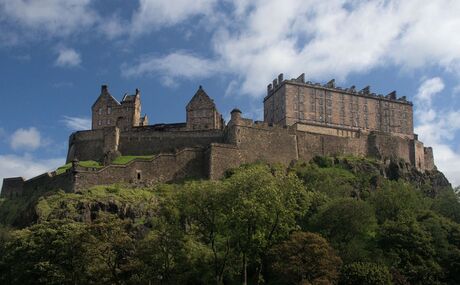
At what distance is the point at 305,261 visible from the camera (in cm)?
5147

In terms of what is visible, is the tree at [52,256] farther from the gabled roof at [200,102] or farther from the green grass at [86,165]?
the gabled roof at [200,102]

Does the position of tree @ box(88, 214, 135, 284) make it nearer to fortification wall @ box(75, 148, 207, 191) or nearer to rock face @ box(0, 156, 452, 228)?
rock face @ box(0, 156, 452, 228)

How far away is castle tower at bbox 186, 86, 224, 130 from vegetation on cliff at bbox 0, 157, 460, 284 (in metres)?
21.9

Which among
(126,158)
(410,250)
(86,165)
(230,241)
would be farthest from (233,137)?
(230,241)

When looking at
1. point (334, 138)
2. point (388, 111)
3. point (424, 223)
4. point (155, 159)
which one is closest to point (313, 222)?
point (424, 223)

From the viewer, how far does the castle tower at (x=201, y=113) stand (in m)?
87.4

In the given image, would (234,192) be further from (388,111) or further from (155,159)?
(388,111)

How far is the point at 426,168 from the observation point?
10069cm

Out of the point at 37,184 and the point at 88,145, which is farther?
the point at 88,145

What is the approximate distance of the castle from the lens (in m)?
76.4

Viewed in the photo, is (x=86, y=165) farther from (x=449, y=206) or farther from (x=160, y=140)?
(x=449, y=206)

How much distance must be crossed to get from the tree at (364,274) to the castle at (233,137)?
27.4 meters

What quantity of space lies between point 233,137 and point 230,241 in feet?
106

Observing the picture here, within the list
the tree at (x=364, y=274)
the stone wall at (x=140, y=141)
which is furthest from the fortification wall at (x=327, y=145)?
the tree at (x=364, y=274)
